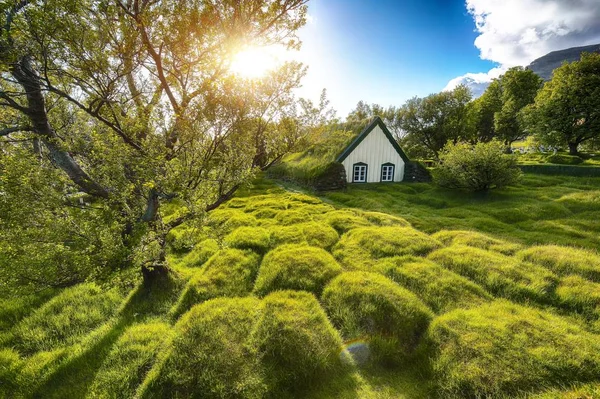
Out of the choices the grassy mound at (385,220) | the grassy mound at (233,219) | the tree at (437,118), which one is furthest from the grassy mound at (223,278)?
the tree at (437,118)

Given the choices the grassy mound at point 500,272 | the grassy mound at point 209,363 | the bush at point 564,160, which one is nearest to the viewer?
the grassy mound at point 209,363

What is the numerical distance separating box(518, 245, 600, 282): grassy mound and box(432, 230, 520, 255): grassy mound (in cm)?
44

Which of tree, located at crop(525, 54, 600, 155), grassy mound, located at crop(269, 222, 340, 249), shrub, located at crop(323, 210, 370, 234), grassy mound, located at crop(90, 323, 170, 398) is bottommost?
grassy mound, located at crop(90, 323, 170, 398)

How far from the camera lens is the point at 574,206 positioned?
12.6 metres

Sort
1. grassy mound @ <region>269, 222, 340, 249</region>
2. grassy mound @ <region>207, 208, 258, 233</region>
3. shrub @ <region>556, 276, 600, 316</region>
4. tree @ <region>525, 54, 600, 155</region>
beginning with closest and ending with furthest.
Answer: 1. shrub @ <region>556, 276, 600, 316</region>
2. grassy mound @ <region>269, 222, 340, 249</region>
3. grassy mound @ <region>207, 208, 258, 233</region>
4. tree @ <region>525, 54, 600, 155</region>

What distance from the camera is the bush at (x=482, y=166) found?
50.3 ft

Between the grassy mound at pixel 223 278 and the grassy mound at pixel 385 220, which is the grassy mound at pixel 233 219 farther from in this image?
the grassy mound at pixel 385 220

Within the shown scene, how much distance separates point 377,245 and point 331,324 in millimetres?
4079

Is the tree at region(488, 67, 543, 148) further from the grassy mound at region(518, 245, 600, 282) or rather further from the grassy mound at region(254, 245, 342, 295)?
the grassy mound at region(254, 245, 342, 295)

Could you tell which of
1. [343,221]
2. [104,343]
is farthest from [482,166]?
[104,343]

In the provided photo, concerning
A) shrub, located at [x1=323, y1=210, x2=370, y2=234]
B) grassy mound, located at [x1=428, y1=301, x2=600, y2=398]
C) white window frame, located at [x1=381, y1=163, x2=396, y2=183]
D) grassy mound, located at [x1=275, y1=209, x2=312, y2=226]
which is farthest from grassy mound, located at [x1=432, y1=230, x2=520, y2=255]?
white window frame, located at [x1=381, y1=163, x2=396, y2=183]

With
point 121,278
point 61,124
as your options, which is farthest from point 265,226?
point 61,124

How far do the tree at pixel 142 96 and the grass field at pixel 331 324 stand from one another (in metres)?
1.55

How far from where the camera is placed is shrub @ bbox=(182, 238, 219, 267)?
8531mm
